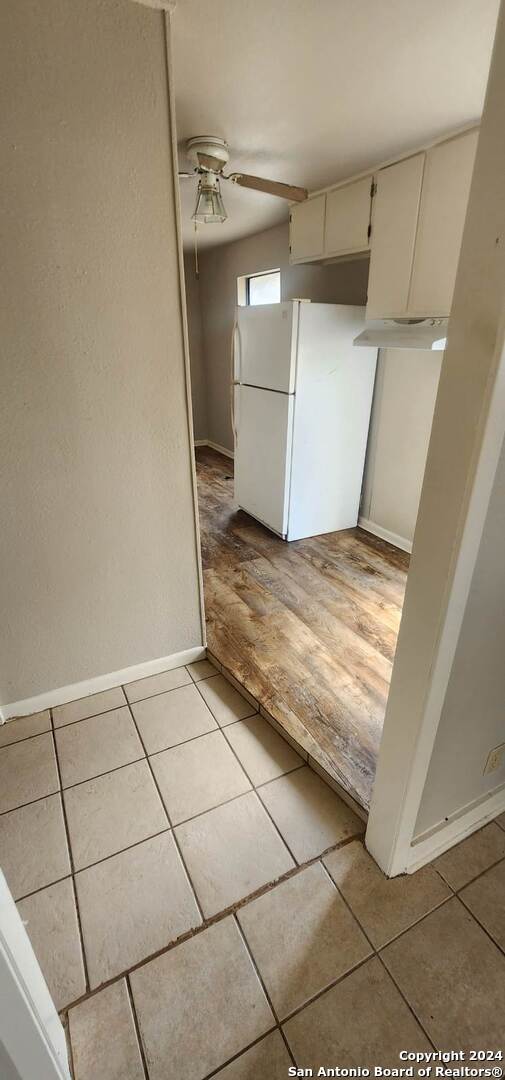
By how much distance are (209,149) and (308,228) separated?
0.84 meters

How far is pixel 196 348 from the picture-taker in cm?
559

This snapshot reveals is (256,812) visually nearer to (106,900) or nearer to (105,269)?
(106,900)

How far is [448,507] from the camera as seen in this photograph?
894mm

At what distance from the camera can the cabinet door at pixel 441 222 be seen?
76.5 inches

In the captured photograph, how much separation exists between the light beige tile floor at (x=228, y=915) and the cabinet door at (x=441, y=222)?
2149mm

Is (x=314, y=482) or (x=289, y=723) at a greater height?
(x=314, y=482)

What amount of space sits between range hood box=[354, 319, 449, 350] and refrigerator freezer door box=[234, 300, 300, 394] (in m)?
0.40

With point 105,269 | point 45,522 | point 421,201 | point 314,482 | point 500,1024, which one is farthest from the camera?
point 314,482

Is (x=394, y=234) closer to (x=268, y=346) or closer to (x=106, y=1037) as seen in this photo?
(x=268, y=346)

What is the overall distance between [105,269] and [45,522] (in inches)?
33.9

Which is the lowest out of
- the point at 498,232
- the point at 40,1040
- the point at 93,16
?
the point at 40,1040

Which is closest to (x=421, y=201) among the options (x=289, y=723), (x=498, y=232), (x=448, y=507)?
(x=498, y=232)

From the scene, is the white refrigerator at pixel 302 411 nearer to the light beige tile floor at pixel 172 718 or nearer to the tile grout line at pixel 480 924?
the light beige tile floor at pixel 172 718

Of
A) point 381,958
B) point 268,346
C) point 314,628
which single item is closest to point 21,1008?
point 381,958
